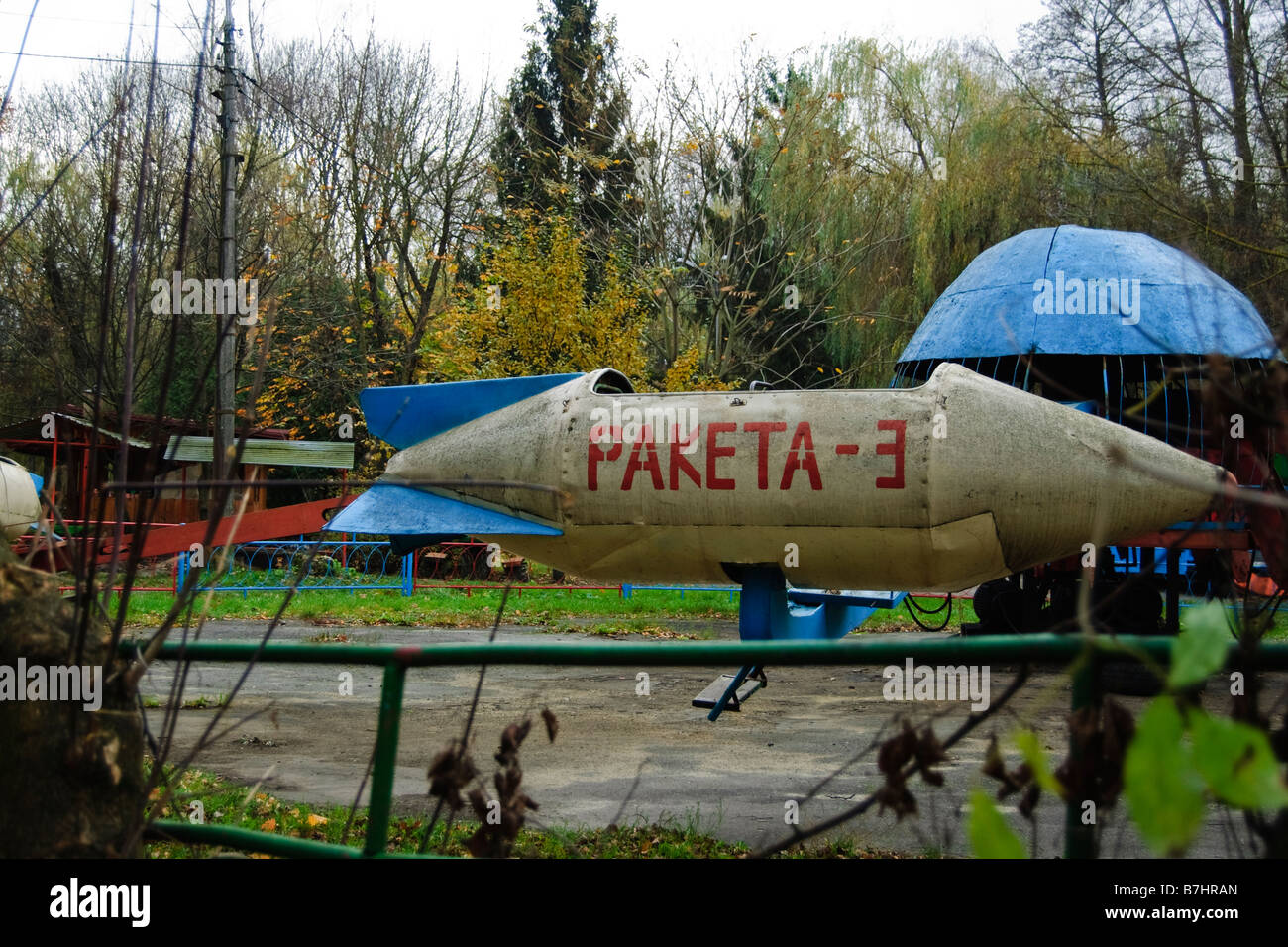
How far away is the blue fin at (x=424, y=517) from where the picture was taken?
531cm

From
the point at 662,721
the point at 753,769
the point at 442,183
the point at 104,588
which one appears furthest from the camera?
the point at 442,183

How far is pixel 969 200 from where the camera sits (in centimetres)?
2042

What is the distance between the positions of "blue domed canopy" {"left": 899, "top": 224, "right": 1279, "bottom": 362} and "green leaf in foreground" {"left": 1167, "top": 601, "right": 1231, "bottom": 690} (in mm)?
8556

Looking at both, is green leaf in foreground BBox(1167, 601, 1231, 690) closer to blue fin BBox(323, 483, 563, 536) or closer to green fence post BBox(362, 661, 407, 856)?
green fence post BBox(362, 661, 407, 856)

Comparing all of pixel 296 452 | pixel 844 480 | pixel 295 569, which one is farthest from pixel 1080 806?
pixel 295 569

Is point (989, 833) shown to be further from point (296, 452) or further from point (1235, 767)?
point (296, 452)

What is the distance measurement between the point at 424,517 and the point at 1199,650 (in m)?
4.70

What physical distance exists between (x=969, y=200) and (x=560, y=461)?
1733cm

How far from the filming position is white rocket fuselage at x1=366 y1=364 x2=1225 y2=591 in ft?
15.6

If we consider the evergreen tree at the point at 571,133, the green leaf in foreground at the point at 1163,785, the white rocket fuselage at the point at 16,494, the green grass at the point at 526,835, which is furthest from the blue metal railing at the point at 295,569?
the green leaf in foreground at the point at 1163,785

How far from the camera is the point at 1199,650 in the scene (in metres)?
1.01

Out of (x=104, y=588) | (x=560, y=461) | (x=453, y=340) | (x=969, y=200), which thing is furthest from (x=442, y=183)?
(x=104, y=588)
